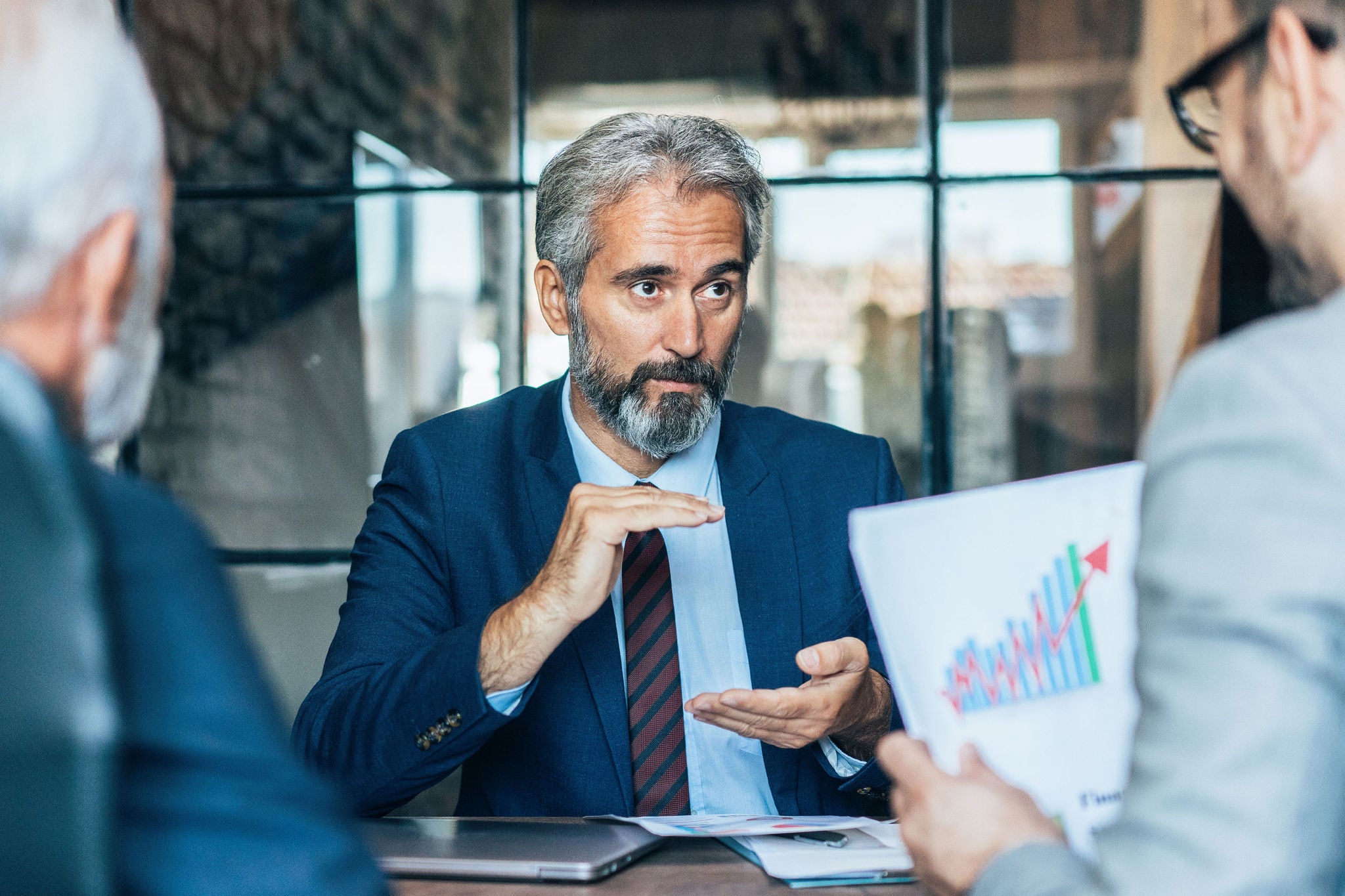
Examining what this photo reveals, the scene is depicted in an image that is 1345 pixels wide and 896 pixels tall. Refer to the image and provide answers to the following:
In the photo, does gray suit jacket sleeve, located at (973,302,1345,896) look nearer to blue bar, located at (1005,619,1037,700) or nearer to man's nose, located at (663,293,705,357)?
blue bar, located at (1005,619,1037,700)

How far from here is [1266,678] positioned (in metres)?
0.74

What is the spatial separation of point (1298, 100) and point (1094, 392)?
3.63 m

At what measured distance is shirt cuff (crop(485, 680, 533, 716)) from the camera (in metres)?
1.53

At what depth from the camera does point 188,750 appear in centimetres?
64

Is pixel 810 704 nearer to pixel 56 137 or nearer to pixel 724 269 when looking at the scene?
pixel 724 269

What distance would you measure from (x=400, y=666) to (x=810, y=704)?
1.89ft

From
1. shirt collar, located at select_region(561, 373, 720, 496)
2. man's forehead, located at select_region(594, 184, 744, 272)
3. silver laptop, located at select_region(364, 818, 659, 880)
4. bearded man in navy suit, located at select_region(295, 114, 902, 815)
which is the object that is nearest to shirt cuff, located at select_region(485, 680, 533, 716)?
bearded man in navy suit, located at select_region(295, 114, 902, 815)

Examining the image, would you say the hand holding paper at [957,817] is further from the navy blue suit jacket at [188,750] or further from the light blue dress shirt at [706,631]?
the light blue dress shirt at [706,631]

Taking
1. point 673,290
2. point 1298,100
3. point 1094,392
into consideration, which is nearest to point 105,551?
point 1298,100

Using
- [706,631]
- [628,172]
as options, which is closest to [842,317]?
[628,172]

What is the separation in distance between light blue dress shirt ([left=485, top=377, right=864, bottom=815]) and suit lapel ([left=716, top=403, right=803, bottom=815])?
0.05 ft

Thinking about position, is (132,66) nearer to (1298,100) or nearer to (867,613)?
(1298,100)

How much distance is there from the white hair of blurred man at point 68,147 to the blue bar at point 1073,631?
798 millimetres

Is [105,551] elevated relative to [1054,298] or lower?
lower
